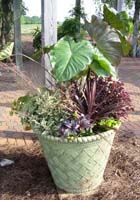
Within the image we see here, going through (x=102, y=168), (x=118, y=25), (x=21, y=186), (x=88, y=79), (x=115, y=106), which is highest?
(x=118, y=25)

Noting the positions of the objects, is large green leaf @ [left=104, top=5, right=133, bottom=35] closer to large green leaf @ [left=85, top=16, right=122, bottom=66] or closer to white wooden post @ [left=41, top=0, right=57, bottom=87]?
large green leaf @ [left=85, top=16, right=122, bottom=66]

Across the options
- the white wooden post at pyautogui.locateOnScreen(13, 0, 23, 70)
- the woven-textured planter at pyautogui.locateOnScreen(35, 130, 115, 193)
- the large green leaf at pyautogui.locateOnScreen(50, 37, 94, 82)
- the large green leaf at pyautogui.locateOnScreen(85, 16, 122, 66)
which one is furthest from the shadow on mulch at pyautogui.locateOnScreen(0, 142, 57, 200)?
the white wooden post at pyautogui.locateOnScreen(13, 0, 23, 70)

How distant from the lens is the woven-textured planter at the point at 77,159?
7.56 feet

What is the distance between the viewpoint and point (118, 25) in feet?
8.49

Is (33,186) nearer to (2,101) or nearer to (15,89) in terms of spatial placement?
(2,101)

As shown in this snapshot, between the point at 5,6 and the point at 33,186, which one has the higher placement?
the point at 5,6

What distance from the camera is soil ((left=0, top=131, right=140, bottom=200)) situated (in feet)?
8.17

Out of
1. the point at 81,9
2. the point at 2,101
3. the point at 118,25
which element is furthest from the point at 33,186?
the point at 81,9

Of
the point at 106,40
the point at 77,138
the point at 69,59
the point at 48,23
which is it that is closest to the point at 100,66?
A: the point at 69,59

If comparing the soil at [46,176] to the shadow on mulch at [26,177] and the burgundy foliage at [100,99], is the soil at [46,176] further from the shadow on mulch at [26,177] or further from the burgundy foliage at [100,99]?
the burgundy foliage at [100,99]

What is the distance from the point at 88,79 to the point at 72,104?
0.84ft

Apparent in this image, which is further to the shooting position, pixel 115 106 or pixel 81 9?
pixel 81 9

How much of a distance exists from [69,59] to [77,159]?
26.9 inches

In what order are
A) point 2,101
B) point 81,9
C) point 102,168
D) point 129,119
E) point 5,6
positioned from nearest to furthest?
1. point 102,168
2. point 129,119
3. point 2,101
4. point 5,6
5. point 81,9
